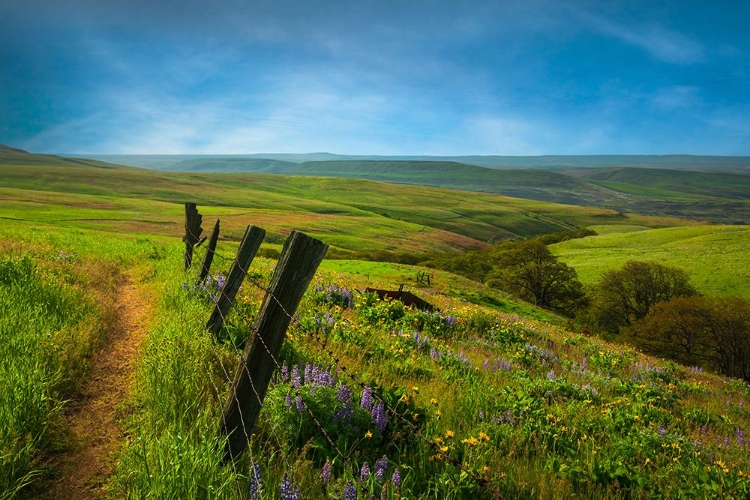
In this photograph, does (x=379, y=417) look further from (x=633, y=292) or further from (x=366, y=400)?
(x=633, y=292)

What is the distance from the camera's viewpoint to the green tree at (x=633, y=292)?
59.2 m

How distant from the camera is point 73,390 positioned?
5.09 metres

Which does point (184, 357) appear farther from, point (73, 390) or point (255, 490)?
point (255, 490)

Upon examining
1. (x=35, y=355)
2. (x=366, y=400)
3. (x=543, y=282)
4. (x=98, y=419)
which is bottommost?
(x=543, y=282)

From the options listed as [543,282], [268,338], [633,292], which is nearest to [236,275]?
[268,338]

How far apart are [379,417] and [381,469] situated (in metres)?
0.82

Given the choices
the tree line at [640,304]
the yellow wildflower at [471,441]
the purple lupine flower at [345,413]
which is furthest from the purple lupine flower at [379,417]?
the tree line at [640,304]

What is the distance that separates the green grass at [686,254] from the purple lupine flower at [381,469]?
244 ft

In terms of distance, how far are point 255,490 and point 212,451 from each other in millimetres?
684

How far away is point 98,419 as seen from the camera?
15.0ft

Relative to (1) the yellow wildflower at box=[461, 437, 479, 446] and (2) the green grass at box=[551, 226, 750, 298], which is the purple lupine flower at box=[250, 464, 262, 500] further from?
(2) the green grass at box=[551, 226, 750, 298]

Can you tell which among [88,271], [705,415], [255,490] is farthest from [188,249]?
[705,415]

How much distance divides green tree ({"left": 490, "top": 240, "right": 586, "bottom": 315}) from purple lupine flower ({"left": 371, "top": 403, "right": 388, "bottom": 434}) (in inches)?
2333

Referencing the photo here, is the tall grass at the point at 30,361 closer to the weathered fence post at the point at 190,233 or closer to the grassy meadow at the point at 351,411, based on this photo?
the grassy meadow at the point at 351,411
